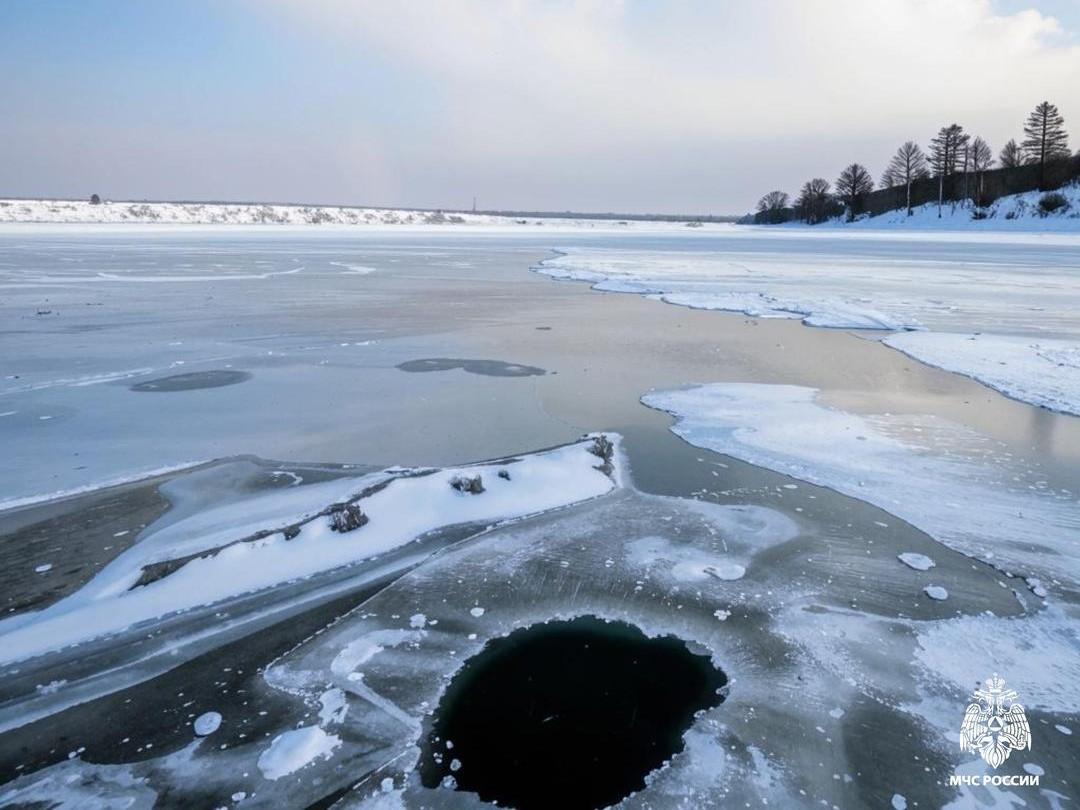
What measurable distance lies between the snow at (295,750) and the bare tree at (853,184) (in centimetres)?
6626

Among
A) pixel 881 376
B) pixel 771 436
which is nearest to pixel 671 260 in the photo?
pixel 881 376

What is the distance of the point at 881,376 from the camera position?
7.32 metres

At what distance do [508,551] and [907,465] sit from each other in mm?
3046

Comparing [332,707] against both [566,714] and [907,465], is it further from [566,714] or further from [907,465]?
[907,465]

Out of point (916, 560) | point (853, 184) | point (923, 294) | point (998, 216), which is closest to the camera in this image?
point (916, 560)

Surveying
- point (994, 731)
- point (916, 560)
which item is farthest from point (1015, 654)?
point (916, 560)

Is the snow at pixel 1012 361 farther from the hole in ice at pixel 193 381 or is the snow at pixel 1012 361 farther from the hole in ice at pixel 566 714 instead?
the hole in ice at pixel 193 381

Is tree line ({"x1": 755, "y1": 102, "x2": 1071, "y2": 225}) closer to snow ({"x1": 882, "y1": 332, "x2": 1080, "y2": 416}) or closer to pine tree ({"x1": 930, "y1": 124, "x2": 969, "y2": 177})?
pine tree ({"x1": 930, "y1": 124, "x2": 969, "y2": 177})

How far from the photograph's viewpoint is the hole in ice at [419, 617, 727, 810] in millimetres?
2121

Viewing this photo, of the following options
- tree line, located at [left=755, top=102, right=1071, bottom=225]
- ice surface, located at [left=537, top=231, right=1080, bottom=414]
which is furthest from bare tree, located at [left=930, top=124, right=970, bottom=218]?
ice surface, located at [left=537, top=231, right=1080, bottom=414]

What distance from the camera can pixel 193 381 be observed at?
6902 mm

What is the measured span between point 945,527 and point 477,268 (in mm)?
18816

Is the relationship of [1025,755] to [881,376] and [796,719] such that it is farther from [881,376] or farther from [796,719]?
[881,376]

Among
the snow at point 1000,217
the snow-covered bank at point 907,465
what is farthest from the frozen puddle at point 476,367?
the snow at point 1000,217
